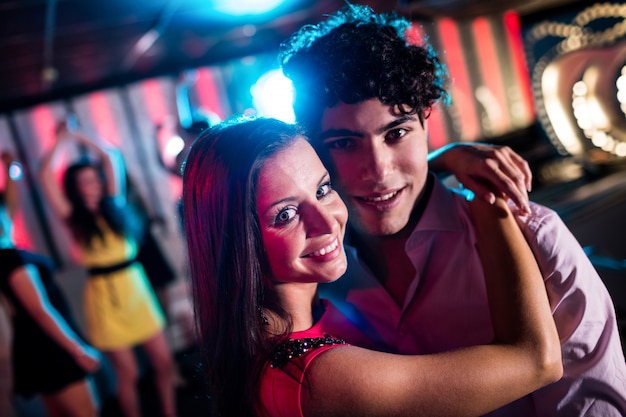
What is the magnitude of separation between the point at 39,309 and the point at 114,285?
0.60 m

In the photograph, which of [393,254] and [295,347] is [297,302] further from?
[393,254]

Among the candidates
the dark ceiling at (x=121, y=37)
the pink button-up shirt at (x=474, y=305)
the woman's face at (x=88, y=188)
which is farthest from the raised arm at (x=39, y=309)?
the pink button-up shirt at (x=474, y=305)

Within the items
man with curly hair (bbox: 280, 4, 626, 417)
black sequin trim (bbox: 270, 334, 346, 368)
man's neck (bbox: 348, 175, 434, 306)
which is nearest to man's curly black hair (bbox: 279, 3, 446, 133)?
man with curly hair (bbox: 280, 4, 626, 417)

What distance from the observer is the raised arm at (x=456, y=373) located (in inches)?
36.2

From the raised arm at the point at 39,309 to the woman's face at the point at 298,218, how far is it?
243cm

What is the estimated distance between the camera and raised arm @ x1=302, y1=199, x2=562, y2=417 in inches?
36.2

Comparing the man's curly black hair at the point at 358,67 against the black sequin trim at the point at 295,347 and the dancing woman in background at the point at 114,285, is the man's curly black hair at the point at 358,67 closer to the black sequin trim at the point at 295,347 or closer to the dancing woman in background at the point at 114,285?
the black sequin trim at the point at 295,347

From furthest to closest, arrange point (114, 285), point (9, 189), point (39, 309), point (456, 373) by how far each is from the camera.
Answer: point (9, 189) → point (114, 285) → point (39, 309) → point (456, 373)

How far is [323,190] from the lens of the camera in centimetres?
108

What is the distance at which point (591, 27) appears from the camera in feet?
9.66

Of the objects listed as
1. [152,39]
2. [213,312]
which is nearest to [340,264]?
[213,312]

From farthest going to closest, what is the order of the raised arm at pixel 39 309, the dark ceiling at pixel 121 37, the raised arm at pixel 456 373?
the dark ceiling at pixel 121 37 < the raised arm at pixel 39 309 < the raised arm at pixel 456 373

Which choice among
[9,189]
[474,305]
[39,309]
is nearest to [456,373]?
[474,305]

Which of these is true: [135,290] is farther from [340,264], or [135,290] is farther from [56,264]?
[340,264]
